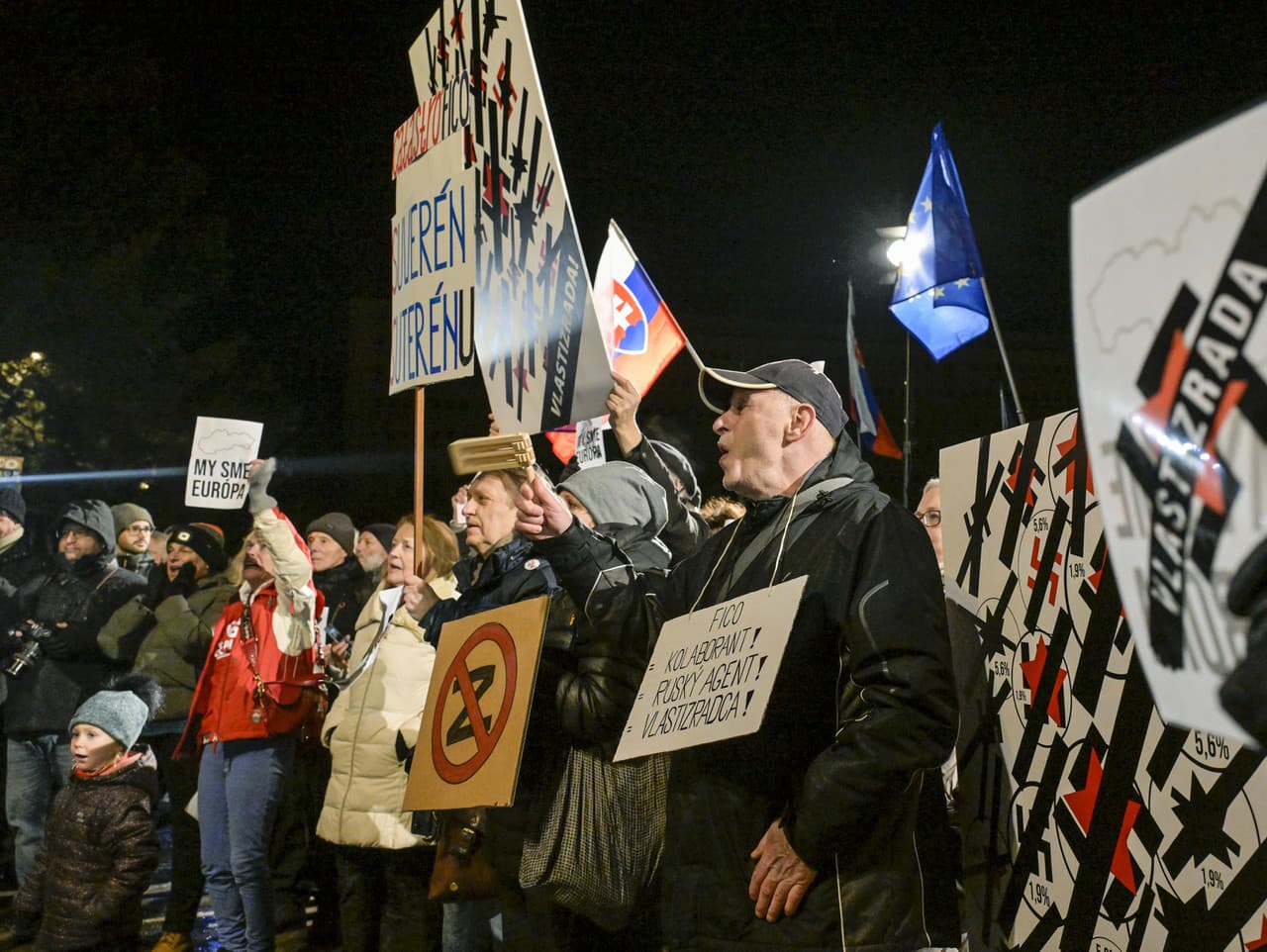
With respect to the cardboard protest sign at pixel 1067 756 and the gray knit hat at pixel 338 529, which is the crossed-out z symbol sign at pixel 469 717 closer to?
the cardboard protest sign at pixel 1067 756

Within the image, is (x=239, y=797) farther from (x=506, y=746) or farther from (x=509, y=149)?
(x=509, y=149)

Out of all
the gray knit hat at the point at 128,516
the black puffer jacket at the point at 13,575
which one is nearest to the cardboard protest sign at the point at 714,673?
the black puffer jacket at the point at 13,575

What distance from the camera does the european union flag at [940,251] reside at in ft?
23.3

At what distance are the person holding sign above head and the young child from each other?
12.1ft

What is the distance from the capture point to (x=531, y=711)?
11.5 feet

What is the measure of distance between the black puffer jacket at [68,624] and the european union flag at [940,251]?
504cm

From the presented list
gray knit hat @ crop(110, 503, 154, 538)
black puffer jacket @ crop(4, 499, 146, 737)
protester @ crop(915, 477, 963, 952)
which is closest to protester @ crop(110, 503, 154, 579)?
gray knit hat @ crop(110, 503, 154, 538)

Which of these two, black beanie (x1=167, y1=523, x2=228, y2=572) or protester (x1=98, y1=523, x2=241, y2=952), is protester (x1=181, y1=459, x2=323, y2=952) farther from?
black beanie (x1=167, y1=523, x2=228, y2=572)

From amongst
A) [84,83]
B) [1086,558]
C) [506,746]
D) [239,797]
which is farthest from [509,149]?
[84,83]

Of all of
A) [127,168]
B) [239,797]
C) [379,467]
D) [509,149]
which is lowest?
[239,797]

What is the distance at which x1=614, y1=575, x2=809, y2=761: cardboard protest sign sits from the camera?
2.58 metres

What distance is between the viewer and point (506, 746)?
339 cm

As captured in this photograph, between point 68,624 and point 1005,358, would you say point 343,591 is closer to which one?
point 68,624

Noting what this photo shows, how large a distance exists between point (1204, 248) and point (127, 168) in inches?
844
